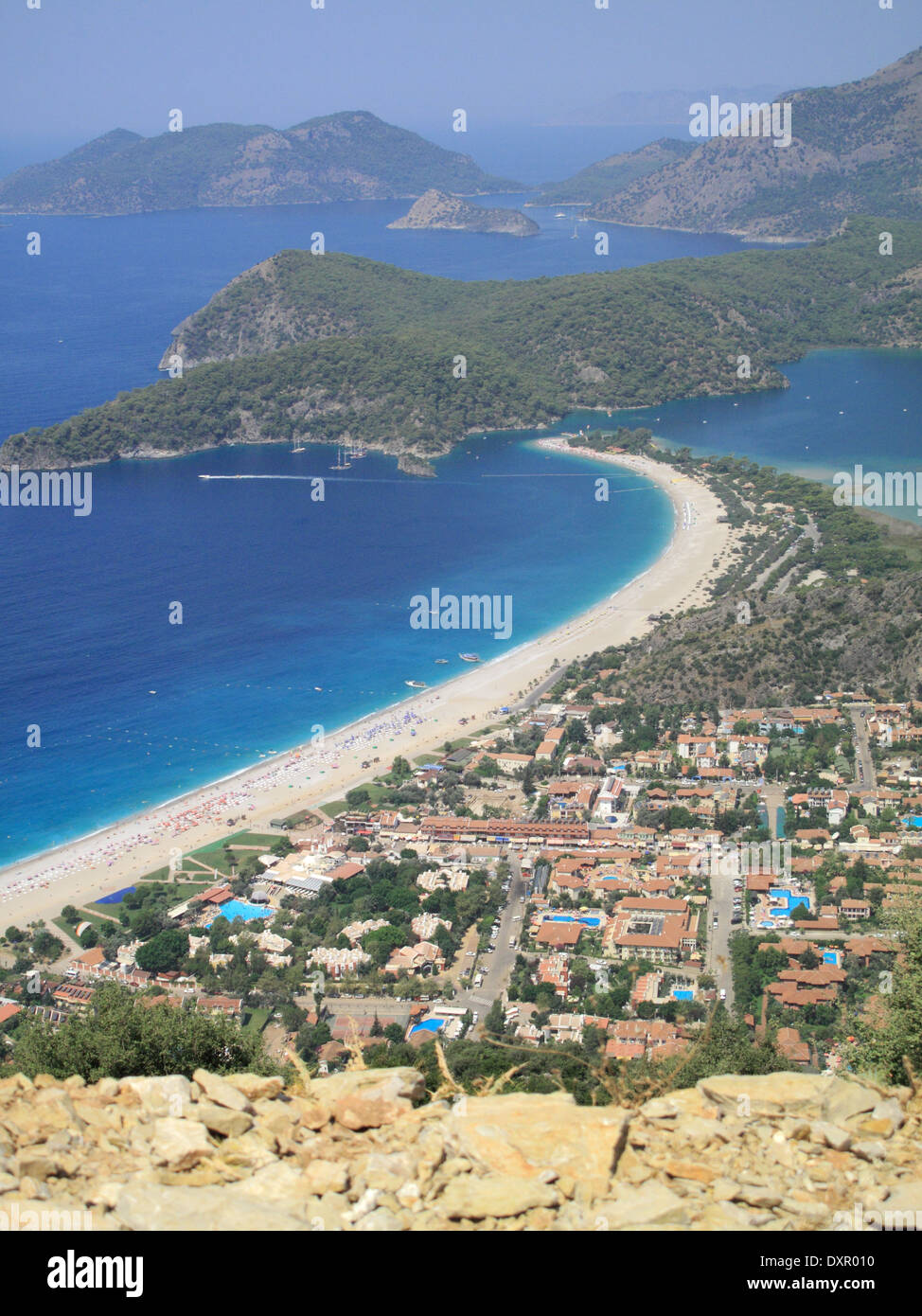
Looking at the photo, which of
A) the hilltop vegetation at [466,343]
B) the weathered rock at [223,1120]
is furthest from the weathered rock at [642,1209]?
the hilltop vegetation at [466,343]

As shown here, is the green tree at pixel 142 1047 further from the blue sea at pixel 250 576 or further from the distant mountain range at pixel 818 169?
the distant mountain range at pixel 818 169

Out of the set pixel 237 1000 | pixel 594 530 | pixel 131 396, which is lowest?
pixel 237 1000

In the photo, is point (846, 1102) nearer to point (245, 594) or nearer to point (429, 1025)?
point (429, 1025)

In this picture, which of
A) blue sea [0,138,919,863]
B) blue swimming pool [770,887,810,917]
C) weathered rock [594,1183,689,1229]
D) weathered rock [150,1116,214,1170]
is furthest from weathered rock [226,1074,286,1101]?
blue sea [0,138,919,863]

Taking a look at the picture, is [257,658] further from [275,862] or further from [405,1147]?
[405,1147]

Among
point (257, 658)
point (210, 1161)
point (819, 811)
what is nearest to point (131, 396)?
point (257, 658)

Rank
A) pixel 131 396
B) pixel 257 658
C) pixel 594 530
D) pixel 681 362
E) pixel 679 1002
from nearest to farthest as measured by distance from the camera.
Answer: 1. pixel 679 1002
2. pixel 257 658
3. pixel 594 530
4. pixel 131 396
5. pixel 681 362
